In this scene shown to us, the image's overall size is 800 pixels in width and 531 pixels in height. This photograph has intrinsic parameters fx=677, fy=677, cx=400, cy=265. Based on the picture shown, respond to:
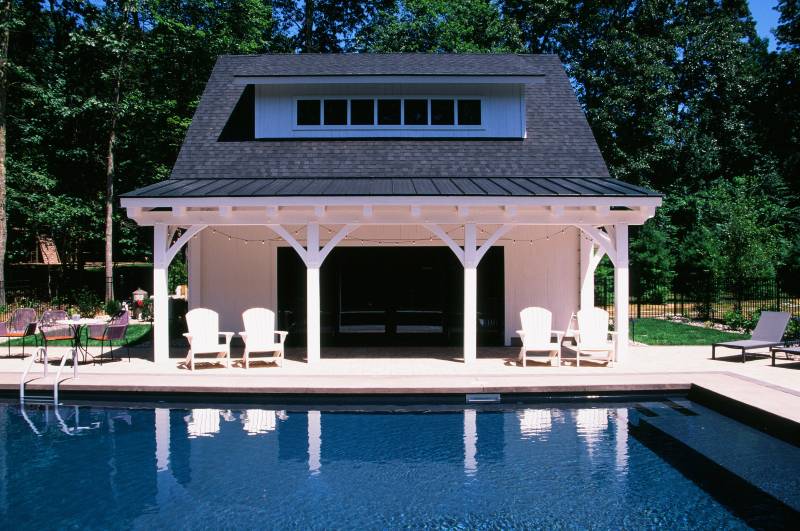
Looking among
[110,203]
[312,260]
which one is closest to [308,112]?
[312,260]

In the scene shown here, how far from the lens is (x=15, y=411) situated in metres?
8.91

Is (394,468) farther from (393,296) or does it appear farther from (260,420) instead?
(393,296)

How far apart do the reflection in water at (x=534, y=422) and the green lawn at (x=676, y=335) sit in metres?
6.65

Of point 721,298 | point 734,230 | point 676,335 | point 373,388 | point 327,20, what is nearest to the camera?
point 373,388

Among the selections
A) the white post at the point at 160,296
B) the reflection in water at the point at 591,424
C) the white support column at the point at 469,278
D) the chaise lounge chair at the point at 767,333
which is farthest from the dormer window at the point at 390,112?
the reflection in water at the point at 591,424

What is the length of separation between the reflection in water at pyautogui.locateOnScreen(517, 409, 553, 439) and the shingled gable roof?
12.5 ft

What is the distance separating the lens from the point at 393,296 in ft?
46.6

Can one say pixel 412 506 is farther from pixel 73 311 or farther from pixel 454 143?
pixel 73 311

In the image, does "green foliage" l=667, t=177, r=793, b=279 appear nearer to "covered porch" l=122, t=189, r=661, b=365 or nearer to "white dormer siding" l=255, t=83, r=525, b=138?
"covered porch" l=122, t=189, r=661, b=365

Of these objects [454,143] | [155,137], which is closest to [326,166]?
[454,143]

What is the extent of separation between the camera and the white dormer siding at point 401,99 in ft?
47.4

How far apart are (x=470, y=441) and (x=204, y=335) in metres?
5.39

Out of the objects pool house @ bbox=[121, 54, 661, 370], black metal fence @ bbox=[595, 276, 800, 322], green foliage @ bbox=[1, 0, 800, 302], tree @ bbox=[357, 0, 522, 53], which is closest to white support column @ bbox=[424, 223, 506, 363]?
pool house @ bbox=[121, 54, 661, 370]

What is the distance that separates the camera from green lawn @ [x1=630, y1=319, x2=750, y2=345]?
49.1 feet
